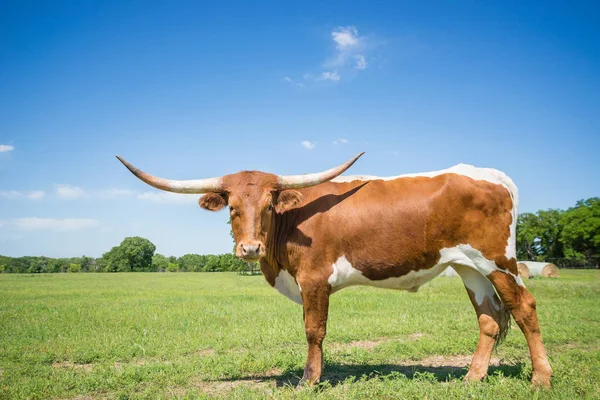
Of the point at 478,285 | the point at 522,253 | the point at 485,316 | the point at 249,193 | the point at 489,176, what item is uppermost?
the point at 489,176

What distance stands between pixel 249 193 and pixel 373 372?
3.37 metres

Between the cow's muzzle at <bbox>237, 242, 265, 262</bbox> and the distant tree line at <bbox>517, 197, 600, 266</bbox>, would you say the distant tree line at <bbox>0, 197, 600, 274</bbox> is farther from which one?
the cow's muzzle at <bbox>237, 242, 265, 262</bbox>

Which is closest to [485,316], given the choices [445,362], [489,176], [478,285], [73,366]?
[478,285]

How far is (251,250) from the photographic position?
5117 millimetres

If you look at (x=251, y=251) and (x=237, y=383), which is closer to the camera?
(x=251, y=251)

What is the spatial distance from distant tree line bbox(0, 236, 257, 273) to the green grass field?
60940mm

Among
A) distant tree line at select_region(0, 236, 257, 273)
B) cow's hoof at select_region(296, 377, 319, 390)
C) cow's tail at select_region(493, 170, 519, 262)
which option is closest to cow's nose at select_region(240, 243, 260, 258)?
cow's hoof at select_region(296, 377, 319, 390)

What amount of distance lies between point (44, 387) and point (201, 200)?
3.26 meters

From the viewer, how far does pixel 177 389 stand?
5727mm

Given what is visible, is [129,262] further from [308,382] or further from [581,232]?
[308,382]

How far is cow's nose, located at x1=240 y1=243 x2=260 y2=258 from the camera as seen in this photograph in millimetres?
5113

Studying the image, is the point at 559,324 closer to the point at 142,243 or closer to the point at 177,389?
the point at 177,389

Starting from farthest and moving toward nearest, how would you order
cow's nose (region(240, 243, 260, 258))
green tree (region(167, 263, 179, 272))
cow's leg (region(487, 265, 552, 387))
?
green tree (region(167, 263, 179, 272)) < cow's leg (region(487, 265, 552, 387)) < cow's nose (region(240, 243, 260, 258))

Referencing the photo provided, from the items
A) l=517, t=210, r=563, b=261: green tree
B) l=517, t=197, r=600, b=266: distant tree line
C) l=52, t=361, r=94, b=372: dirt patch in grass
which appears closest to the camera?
l=52, t=361, r=94, b=372: dirt patch in grass
